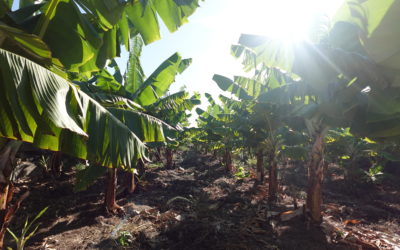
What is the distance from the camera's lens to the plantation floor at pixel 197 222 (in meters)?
4.17

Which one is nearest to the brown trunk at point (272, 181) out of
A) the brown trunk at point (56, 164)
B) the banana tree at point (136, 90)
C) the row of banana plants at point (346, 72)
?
the row of banana plants at point (346, 72)

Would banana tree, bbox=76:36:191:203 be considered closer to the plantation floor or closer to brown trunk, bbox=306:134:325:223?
the plantation floor

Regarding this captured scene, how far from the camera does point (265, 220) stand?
5145 millimetres

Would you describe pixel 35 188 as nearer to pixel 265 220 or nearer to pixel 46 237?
pixel 46 237

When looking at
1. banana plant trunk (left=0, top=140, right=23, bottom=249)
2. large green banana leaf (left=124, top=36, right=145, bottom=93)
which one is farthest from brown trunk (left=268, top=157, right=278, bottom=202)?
banana plant trunk (left=0, top=140, right=23, bottom=249)

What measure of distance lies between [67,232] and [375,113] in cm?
662

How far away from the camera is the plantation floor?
13.7ft

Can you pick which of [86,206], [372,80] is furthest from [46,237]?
[372,80]

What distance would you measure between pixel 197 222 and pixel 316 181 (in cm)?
302

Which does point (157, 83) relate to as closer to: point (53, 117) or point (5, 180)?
point (5, 180)

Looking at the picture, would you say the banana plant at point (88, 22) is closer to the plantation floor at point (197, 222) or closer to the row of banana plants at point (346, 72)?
the row of banana plants at point (346, 72)

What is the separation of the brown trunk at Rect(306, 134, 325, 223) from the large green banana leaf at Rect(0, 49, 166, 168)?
4.13 m

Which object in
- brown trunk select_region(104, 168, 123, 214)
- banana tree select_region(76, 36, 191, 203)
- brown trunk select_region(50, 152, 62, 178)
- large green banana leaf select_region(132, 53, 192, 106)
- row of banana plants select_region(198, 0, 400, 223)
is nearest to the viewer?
row of banana plants select_region(198, 0, 400, 223)

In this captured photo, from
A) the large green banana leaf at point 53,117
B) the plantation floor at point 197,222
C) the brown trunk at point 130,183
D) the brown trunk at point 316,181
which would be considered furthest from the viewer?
the brown trunk at point 130,183
